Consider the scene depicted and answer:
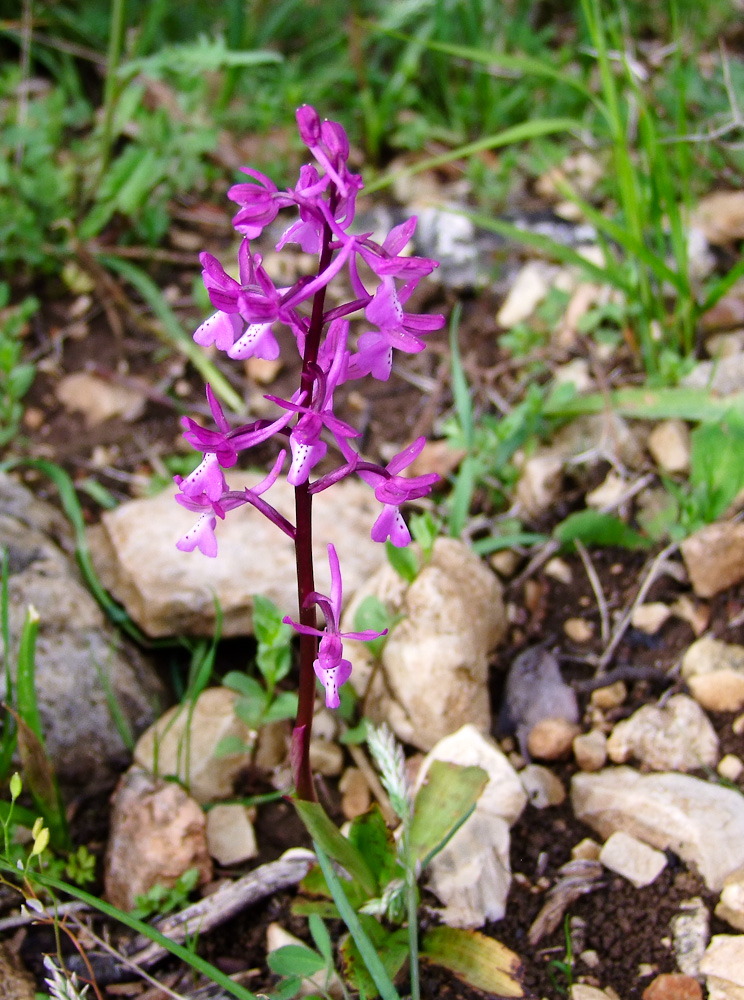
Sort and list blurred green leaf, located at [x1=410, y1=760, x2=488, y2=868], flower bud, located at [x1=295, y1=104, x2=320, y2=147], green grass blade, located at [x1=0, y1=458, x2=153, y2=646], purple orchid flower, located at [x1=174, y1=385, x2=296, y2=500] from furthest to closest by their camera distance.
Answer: green grass blade, located at [x1=0, y1=458, x2=153, y2=646]
blurred green leaf, located at [x1=410, y1=760, x2=488, y2=868]
purple orchid flower, located at [x1=174, y1=385, x2=296, y2=500]
flower bud, located at [x1=295, y1=104, x2=320, y2=147]

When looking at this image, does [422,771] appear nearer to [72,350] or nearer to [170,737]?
[170,737]

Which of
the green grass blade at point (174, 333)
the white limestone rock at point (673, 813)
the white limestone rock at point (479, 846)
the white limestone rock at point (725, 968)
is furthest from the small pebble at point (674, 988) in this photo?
the green grass blade at point (174, 333)

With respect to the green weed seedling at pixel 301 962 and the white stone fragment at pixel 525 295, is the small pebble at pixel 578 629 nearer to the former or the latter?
the green weed seedling at pixel 301 962

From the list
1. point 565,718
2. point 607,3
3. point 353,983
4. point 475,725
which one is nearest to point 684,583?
point 565,718

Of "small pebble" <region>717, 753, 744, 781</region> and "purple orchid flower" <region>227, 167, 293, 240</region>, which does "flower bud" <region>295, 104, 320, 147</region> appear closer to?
"purple orchid flower" <region>227, 167, 293, 240</region>

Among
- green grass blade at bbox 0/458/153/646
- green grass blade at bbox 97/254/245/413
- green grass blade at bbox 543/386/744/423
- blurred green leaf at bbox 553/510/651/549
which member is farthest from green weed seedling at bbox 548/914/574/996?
green grass blade at bbox 97/254/245/413

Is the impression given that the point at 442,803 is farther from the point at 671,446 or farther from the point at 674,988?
the point at 671,446
